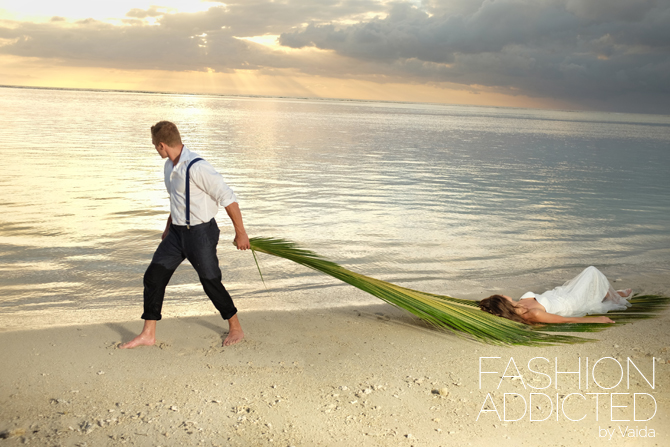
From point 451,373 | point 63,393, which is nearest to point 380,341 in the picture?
point 451,373

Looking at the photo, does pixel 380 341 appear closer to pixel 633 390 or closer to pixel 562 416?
pixel 562 416

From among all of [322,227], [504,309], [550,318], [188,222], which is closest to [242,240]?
[188,222]

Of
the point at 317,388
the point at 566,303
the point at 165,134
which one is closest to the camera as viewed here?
the point at 317,388

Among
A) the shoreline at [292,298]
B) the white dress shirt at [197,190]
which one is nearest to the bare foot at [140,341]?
the shoreline at [292,298]

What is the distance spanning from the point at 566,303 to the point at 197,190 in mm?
3630

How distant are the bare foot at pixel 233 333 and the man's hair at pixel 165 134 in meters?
1.48

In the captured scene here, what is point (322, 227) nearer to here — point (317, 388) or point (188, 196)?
point (188, 196)

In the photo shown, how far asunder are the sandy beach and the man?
45 centimetres

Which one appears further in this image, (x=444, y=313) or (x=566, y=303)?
(x=566, y=303)

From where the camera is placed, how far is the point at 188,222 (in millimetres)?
3908

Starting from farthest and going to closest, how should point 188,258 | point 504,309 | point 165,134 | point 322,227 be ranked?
point 322,227 → point 504,309 → point 188,258 → point 165,134

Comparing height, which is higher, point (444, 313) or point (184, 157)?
point (184, 157)

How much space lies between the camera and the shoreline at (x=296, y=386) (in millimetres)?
3117

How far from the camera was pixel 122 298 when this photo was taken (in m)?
5.72
